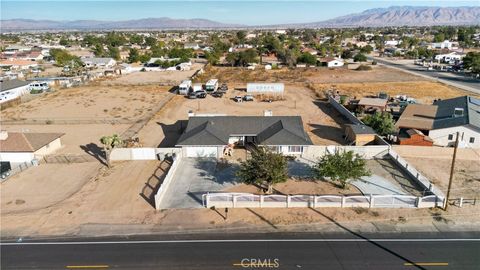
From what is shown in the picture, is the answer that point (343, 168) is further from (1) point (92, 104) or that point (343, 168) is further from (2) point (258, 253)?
(1) point (92, 104)

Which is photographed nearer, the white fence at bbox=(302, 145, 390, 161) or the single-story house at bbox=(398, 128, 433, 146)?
the white fence at bbox=(302, 145, 390, 161)

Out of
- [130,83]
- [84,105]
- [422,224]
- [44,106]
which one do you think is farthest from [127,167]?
[130,83]

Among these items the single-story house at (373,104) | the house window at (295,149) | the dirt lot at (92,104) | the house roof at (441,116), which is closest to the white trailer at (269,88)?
the single-story house at (373,104)

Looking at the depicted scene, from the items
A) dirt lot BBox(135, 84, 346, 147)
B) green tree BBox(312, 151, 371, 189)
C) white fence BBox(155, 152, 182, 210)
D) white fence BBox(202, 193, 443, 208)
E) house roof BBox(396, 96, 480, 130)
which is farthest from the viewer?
dirt lot BBox(135, 84, 346, 147)

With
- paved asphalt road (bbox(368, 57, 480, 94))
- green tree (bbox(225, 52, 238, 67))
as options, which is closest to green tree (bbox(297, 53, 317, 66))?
green tree (bbox(225, 52, 238, 67))

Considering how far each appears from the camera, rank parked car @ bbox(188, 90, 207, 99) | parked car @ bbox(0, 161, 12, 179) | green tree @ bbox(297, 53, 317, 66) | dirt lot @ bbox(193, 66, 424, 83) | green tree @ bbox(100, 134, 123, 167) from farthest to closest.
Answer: green tree @ bbox(297, 53, 317, 66)
dirt lot @ bbox(193, 66, 424, 83)
parked car @ bbox(188, 90, 207, 99)
green tree @ bbox(100, 134, 123, 167)
parked car @ bbox(0, 161, 12, 179)

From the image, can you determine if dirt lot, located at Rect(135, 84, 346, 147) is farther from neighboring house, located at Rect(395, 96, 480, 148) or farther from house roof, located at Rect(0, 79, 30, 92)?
house roof, located at Rect(0, 79, 30, 92)

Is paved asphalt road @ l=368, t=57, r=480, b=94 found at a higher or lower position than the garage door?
higher

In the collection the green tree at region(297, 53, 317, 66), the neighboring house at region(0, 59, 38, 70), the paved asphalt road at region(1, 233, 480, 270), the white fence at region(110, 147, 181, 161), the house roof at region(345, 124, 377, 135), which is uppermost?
the green tree at region(297, 53, 317, 66)
